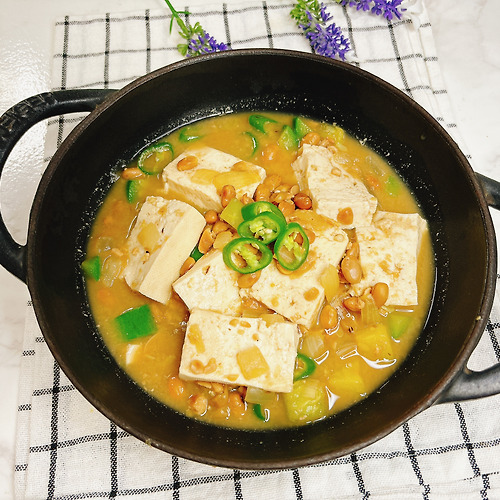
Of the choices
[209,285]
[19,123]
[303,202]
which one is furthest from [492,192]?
[19,123]

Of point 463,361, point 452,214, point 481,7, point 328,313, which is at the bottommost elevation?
point 463,361

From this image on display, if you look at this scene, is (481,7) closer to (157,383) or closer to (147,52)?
(147,52)

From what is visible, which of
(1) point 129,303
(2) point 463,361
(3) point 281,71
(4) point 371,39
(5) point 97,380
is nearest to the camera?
(2) point 463,361

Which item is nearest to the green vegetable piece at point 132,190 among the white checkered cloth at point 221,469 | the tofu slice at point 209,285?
the tofu slice at point 209,285

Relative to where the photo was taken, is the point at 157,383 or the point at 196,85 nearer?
the point at 157,383

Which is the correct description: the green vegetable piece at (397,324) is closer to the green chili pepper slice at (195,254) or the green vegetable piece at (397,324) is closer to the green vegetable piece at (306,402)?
the green vegetable piece at (306,402)

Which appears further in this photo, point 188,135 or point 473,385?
point 188,135

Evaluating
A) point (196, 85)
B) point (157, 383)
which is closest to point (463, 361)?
point (157, 383)

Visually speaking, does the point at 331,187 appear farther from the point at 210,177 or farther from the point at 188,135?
the point at 188,135
